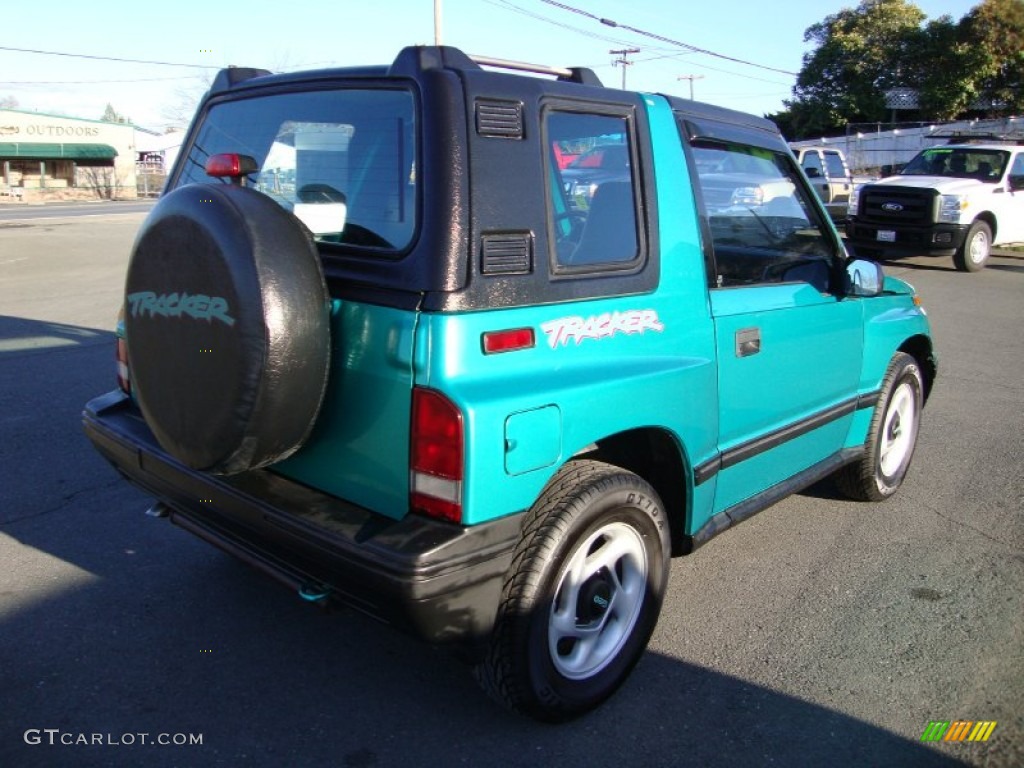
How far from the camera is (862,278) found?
3.97 meters

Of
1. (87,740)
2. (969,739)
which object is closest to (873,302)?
(969,739)

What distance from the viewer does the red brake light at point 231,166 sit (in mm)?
2674

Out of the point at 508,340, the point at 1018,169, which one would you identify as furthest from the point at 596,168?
the point at 1018,169

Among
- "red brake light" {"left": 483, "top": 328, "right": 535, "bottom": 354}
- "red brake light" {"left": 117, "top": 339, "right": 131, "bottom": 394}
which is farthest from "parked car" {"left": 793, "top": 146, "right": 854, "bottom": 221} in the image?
"red brake light" {"left": 483, "top": 328, "right": 535, "bottom": 354}

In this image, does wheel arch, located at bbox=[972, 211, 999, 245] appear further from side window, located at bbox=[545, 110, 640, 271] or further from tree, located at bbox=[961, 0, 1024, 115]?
tree, located at bbox=[961, 0, 1024, 115]

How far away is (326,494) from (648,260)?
1.30 m

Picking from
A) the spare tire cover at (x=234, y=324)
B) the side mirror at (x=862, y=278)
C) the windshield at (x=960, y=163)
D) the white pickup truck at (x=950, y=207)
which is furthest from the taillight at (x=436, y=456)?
the windshield at (x=960, y=163)

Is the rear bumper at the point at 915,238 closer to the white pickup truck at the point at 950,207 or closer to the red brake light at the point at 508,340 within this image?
the white pickup truck at the point at 950,207

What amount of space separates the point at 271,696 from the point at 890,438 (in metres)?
3.51

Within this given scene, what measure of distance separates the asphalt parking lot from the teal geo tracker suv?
1.14ft

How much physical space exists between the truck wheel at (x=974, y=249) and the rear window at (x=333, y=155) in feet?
47.4

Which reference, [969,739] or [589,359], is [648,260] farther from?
[969,739]

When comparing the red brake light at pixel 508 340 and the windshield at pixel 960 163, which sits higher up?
the windshield at pixel 960 163

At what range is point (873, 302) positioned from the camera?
4246 millimetres
